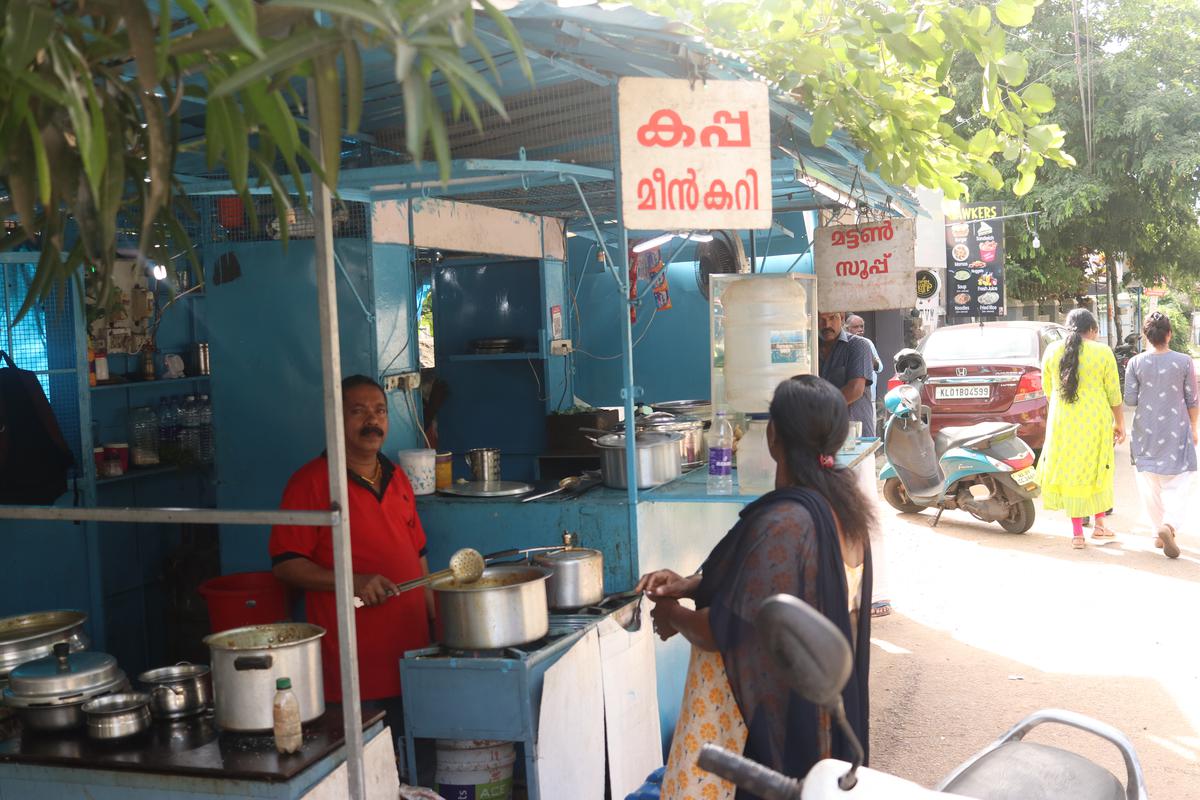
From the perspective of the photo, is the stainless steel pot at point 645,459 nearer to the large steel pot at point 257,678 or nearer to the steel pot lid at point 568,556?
the steel pot lid at point 568,556

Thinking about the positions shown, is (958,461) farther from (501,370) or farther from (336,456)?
(336,456)

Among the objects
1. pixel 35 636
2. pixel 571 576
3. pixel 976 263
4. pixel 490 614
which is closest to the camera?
pixel 35 636

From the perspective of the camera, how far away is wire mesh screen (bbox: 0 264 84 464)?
578 centimetres

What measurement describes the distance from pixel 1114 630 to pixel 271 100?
264 inches

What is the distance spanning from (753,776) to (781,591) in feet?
3.11

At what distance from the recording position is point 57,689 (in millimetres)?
2965

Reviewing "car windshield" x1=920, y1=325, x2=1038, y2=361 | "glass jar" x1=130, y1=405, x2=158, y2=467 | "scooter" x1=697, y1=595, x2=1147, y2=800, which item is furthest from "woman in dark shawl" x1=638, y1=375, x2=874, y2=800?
"car windshield" x1=920, y1=325, x2=1038, y2=361

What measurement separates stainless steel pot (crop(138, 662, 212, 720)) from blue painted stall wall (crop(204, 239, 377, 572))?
83.6 inches

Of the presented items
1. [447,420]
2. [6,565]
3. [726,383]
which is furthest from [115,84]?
[447,420]

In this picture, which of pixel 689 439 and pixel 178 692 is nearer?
pixel 178 692

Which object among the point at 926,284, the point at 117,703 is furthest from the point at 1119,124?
the point at 117,703

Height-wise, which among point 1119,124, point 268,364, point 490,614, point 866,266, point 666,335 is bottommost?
point 490,614

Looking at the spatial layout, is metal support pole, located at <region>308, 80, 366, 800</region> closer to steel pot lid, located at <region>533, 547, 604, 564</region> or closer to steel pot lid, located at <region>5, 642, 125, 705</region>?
steel pot lid, located at <region>5, 642, 125, 705</region>

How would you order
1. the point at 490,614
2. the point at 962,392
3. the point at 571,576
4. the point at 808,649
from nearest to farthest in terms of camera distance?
the point at 808,649 < the point at 490,614 < the point at 571,576 < the point at 962,392
